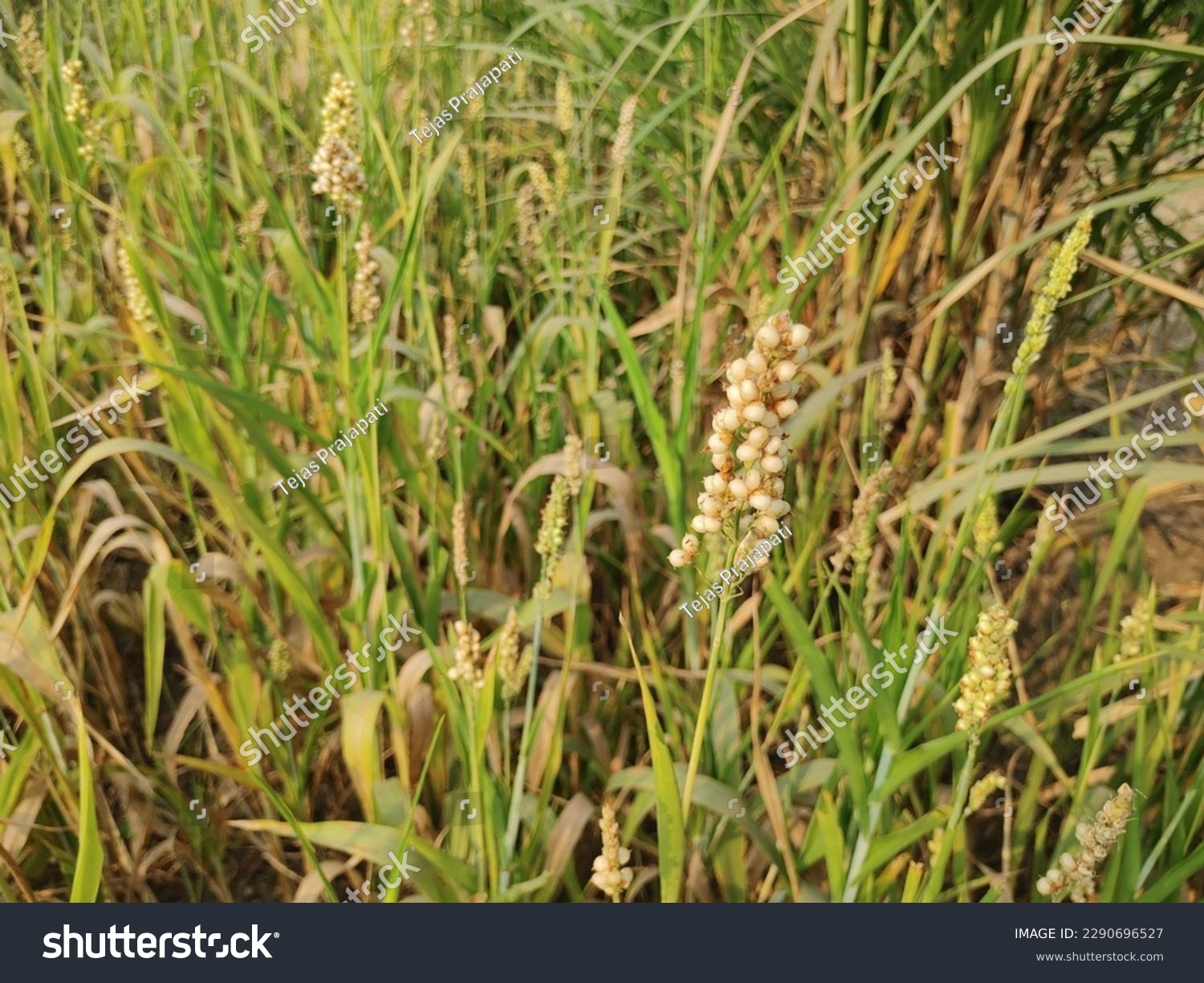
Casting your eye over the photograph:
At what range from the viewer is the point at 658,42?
4.25ft

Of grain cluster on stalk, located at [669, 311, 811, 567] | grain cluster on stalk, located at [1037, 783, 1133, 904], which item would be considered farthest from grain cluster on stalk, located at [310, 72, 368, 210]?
grain cluster on stalk, located at [1037, 783, 1133, 904]

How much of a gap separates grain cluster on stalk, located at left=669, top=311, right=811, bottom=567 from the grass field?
0.24m

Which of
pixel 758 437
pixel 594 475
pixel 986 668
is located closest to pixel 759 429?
pixel 758 437

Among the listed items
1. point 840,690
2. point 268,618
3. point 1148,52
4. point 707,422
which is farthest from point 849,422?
point 268,618

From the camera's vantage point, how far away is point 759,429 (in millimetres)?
503

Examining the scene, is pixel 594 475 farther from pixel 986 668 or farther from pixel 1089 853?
pixel 1089 853

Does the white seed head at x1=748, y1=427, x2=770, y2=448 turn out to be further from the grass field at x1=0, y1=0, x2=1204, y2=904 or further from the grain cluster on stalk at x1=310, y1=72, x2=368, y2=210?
the grain cluster on stalk at x1=310, y1=72, x2=368, y2=210

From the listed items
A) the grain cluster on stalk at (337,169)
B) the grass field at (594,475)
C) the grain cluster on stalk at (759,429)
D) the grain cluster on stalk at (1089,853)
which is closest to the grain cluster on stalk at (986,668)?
the grass field at (594,475)

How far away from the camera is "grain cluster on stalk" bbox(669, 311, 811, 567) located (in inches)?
19.4

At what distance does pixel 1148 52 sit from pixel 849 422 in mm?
593

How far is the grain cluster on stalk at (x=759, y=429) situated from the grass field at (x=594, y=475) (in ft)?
0.78

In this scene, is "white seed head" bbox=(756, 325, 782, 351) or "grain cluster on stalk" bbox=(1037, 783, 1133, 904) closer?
"white seed head" bbox=(756, 325, 782, 351)

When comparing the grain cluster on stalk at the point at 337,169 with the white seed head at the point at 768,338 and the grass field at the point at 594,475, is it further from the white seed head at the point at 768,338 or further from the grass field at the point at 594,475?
the white seed head at the point at 768,338

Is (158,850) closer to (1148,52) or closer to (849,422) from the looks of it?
(849,422)
